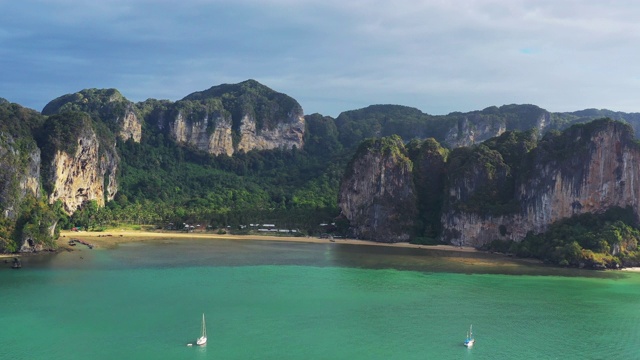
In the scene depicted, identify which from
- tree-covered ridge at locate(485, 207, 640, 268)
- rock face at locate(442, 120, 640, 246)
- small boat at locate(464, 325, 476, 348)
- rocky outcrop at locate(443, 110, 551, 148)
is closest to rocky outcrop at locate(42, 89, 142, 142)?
rocky outcrop at locate(443, 110, 551, 148)

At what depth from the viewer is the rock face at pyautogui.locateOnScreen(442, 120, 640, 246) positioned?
7138 centimetres

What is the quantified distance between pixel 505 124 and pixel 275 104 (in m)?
61.3

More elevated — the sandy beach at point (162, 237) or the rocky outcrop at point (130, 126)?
the rocky outcrop at point (130, 126)

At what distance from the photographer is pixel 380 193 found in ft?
294

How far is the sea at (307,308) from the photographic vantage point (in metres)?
32.7

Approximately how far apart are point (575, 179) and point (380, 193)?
29099 millimetres

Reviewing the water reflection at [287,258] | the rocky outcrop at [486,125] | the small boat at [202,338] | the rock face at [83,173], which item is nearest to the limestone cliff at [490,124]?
the rocky outcrop at [486,125]

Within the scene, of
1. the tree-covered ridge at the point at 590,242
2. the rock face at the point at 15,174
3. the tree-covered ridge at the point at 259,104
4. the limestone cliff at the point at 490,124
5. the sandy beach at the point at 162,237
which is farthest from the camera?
the tree-covered ridge at the point at 259,104

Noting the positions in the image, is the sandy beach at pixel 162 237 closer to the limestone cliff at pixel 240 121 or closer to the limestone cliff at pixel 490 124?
Result: the limestone cliff at pixel 240 121

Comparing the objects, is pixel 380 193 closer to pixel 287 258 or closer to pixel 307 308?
pixel 287 258

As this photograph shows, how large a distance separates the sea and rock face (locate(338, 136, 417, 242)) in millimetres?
21475

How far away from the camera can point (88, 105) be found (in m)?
132

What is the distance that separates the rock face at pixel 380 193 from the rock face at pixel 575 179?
46.5 ft

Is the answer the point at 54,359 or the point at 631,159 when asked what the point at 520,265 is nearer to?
the point at 631,159
